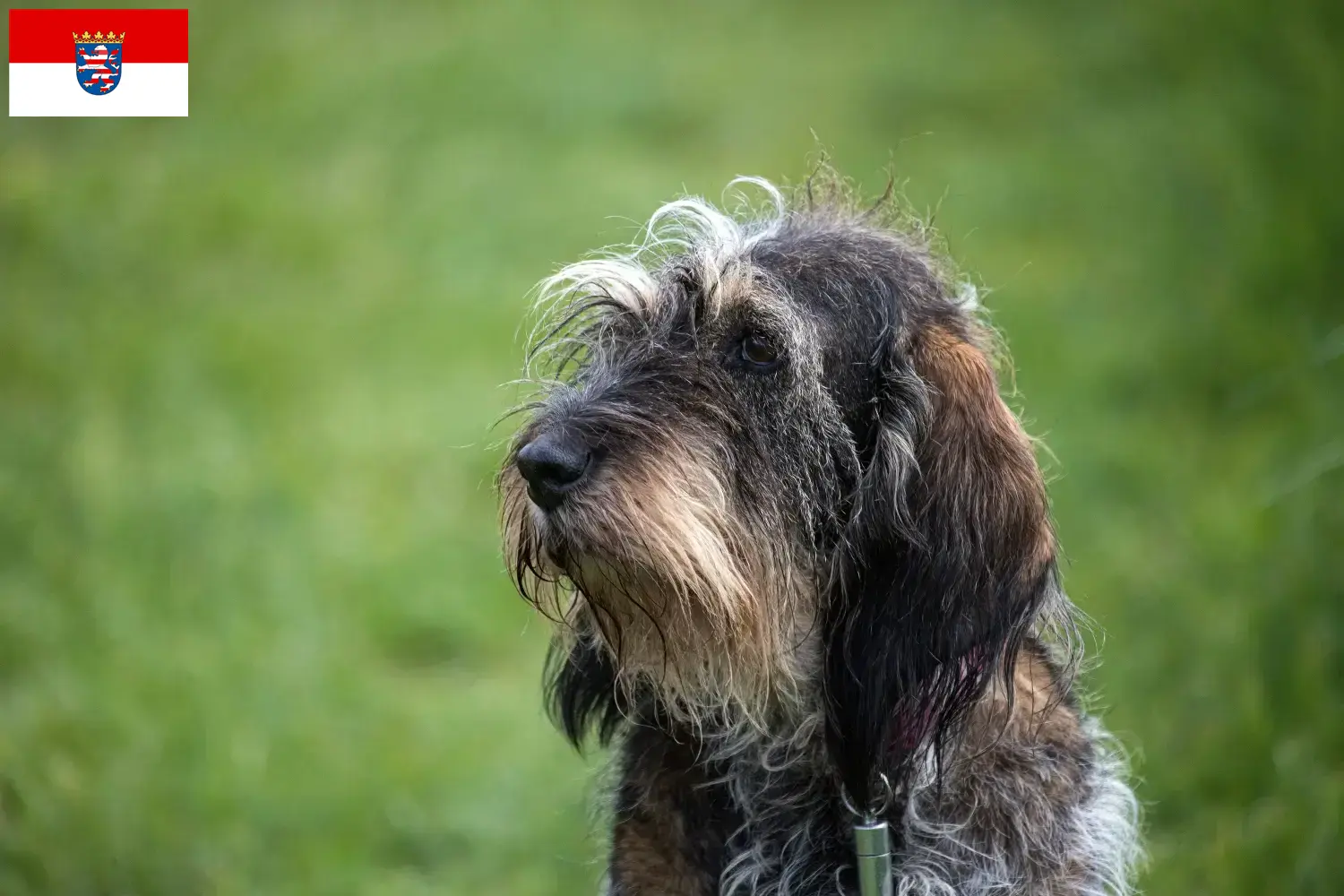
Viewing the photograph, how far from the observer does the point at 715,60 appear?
36.4 feet

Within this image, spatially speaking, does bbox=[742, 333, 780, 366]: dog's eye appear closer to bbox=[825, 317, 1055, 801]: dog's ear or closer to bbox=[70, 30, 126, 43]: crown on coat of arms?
bbox=[825, 317, 1055, 801]: dog's ear

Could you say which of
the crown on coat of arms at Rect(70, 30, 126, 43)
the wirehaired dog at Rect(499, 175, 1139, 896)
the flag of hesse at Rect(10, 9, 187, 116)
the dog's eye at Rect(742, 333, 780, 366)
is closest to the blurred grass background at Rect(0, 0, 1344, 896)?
the flag of hesse at Rect(10, 9, 187, 116)

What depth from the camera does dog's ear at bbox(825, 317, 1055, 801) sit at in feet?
9.62

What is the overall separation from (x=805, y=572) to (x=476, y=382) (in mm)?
4703

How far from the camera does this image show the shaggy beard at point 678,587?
279 cm

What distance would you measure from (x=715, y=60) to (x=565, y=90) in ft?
4.52

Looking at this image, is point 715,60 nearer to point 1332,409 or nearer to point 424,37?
point 424,37

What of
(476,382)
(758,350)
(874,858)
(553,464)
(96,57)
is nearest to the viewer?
(553,464)

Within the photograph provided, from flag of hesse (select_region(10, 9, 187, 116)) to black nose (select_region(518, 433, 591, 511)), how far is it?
4438 millimetres

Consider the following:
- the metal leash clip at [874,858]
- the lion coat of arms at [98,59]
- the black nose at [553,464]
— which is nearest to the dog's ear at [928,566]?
the metal leash clip at [874,858]

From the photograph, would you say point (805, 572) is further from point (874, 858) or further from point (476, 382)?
point (476, 382)

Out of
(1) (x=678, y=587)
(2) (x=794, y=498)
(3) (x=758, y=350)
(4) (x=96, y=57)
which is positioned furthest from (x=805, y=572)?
(4) (x=96, y=57)

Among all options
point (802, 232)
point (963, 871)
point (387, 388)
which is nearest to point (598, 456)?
point (802, 232)

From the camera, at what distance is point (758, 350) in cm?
299
